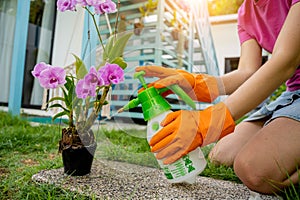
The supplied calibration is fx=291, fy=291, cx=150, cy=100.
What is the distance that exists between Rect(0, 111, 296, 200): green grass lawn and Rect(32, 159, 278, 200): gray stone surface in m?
0.04

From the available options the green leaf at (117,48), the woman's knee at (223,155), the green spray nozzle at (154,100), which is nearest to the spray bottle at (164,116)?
the green spray nozzle at (154,100)

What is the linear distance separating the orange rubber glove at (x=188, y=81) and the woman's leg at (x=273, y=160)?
227 mm

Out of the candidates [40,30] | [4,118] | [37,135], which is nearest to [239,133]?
[37,135]

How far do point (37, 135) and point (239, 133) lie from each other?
4.10 feet

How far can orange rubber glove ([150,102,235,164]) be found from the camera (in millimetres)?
851

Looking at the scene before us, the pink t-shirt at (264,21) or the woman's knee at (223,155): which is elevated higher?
the pink t-shirt at (264,21)

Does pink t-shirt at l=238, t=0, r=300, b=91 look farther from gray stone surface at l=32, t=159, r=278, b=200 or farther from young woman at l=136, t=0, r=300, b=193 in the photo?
gray stone surface at l=32, t=159, r=278, b=200

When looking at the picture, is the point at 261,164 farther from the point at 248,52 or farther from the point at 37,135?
the point at 37,135

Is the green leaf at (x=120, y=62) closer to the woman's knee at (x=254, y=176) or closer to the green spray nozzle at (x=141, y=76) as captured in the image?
the green spray nozzle at (x=141, y=76)

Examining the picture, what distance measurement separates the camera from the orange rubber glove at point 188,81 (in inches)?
35.8

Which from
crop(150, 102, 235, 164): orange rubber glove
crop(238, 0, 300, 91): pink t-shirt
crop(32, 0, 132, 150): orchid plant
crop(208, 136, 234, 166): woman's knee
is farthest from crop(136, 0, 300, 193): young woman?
crop(208, 136, 234, 166): woman's knee

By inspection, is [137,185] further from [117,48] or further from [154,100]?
[117,48]

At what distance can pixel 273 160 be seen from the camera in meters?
0.92

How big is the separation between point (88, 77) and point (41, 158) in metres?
0.74
